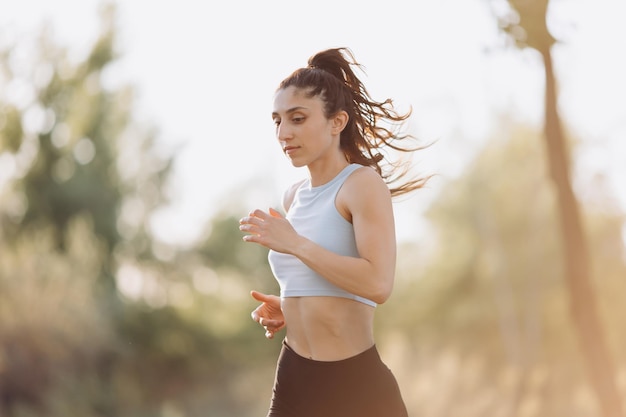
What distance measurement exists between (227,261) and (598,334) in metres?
15.5

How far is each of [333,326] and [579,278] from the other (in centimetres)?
750

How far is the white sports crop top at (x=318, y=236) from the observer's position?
9.96 ft

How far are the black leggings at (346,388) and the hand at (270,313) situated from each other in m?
0.31

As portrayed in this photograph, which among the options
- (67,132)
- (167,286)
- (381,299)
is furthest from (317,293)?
(67,132)

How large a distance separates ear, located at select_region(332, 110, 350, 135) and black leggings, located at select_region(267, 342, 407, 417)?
2.26 ft

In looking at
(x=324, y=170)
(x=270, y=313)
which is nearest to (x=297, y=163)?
(x=324, y=170)

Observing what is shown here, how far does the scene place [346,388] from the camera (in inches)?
122

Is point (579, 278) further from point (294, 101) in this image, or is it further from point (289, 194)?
point (294, 101)

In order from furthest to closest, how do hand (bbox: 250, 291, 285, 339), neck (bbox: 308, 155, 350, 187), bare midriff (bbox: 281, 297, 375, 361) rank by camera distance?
hand (bbox: 250, 291, 285, 339)
neck (bbox: 308, 155, 350, 187)
bare midriff (bbox: 281, 297, 375, 361)

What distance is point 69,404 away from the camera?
18.6 meters

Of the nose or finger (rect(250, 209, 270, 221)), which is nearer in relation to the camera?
finger (rect(250, 209, 270, 221))

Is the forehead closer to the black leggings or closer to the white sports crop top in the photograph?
the white sports crop top

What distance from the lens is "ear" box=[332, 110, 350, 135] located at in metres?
3.21

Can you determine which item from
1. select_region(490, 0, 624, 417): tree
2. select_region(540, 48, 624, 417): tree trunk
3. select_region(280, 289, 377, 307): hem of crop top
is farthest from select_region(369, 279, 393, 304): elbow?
A: select_region(540, 48, 624, 417): tree trunk
